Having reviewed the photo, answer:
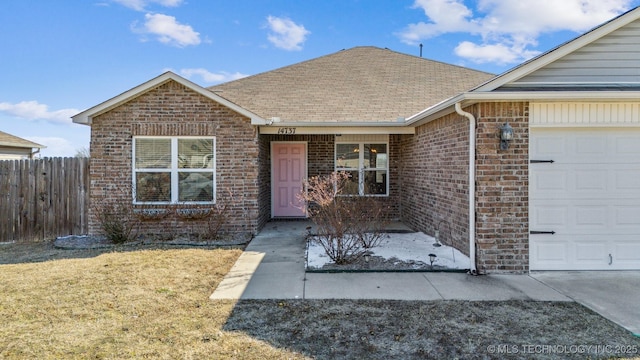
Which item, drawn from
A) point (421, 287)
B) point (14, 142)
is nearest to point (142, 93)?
point (421, 287)

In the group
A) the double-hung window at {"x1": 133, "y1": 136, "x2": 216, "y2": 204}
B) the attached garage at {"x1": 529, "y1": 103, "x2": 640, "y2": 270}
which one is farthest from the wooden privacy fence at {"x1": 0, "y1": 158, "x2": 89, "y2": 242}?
the attached garage at {"x1": 529, "y1": 103, "x2": 640, "y2": 270}

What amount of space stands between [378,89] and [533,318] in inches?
338

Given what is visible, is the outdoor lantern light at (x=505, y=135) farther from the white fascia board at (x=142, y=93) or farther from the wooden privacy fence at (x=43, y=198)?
the wooden privacy fence at (x=43, y=198)

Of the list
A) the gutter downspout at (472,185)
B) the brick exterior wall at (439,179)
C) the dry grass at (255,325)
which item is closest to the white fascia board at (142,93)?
the brick exterior wall at (439,179)

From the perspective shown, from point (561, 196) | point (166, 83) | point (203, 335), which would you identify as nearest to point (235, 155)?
point (166, 83)

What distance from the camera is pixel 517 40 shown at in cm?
1358

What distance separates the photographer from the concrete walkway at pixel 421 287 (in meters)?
→ 4.60

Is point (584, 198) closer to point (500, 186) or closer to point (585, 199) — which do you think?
point (585, 199)

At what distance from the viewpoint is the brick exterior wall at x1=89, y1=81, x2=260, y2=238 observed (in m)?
8.34

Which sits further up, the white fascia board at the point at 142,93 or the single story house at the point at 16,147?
the white fascia board at the point at 142,93

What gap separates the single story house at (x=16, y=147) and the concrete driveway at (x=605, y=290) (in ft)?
59.2

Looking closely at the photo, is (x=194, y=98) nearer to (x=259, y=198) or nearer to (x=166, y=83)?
(x=166, y=83)

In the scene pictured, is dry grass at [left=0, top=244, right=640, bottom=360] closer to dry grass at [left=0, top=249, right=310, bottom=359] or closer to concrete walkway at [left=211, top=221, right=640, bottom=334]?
dry grass at [left=0, top=249, right=310, bottom=359]

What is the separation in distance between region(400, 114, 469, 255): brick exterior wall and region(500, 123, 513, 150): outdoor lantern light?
21.9 inches
